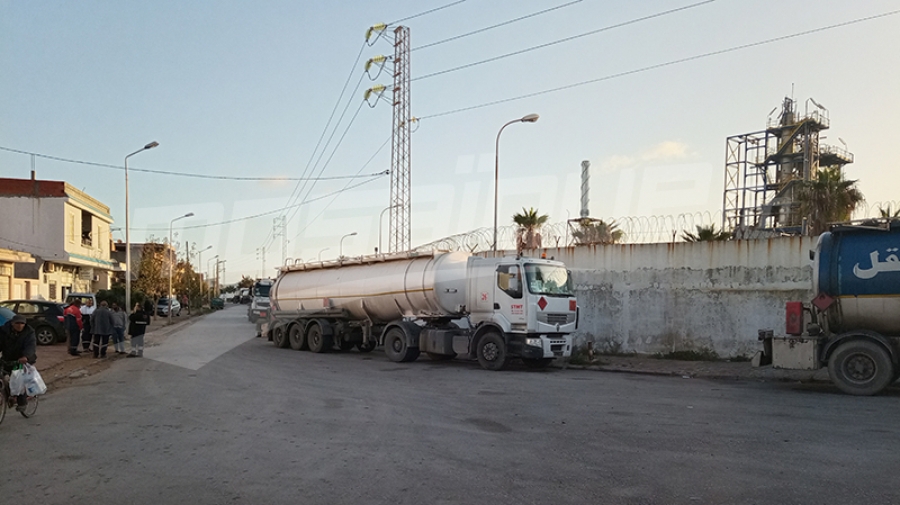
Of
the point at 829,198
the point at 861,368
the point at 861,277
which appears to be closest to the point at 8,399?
the point at 861,368

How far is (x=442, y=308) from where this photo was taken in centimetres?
1848

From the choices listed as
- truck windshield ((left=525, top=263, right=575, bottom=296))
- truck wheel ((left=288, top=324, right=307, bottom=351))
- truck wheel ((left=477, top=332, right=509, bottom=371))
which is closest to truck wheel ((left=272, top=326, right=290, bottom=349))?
truck wheel ((left=288, top=324, right=307, bottom=351))

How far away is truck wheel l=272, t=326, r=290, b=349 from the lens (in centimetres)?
2456

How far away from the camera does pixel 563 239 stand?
21109mm

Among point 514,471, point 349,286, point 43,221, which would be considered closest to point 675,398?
point 514,471

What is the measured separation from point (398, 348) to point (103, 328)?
8687 millimetres

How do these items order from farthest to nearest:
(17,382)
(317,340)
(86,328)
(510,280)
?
1. (317,340)
2. (86,328)
3. (510,280)
4. (17,382)

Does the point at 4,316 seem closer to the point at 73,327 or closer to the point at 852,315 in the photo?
the point at 73,327

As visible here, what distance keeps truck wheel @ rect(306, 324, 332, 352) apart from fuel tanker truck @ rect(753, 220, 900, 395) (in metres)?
13.8

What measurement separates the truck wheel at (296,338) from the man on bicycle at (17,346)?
1380 centimetres

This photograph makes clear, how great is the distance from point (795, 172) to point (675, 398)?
5142cm

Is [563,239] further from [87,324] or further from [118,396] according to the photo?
[87,324]

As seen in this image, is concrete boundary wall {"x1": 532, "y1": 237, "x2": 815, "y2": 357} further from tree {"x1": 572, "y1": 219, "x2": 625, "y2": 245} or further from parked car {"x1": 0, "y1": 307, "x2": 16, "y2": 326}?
parked car {"x1": 0, "y1": 307, "x2": 16, "y2": 326}

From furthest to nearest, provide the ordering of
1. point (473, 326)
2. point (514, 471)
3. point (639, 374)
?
point (473, 326) → point (639, 374) → point (514, 471)
